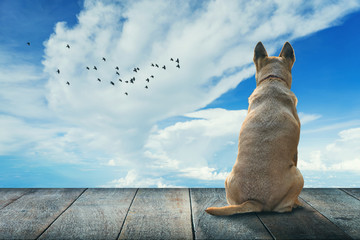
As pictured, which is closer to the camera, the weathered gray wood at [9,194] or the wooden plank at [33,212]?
the wooden plank at [33,212]

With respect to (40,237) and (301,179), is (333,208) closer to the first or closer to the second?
(301,179)

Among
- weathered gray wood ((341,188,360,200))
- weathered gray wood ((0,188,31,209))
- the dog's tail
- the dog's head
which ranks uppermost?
the dog's head

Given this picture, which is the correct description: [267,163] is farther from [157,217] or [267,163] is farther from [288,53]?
[288,53]

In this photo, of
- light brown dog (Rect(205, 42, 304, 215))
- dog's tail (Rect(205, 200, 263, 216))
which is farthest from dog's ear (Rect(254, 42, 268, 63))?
dog's tail (Rect(205, 200, 263, 216))

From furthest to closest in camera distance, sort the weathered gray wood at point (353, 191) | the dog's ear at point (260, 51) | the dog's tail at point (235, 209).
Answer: the weathered gray wood at point (353, 191) < the dog's ear at point (260, 51) < the dog's tail at point (235, 209)

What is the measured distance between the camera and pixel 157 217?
341 centimetres

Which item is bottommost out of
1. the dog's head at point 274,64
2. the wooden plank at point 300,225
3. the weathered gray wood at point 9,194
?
the wooden plank at point 300,225

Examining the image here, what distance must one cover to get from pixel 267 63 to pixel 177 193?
232 cm

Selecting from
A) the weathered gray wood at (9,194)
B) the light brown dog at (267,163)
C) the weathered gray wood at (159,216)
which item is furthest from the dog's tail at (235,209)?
the weathered gray wood at (9,194)

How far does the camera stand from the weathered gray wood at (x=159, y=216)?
2.95 metres

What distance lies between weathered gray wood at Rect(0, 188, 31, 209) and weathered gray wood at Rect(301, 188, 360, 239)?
164 inches

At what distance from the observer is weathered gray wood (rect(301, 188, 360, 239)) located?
3.26 meters

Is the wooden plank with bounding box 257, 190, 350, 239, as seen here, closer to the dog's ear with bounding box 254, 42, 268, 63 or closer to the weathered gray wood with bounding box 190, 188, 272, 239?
the weathered gray wood with bounding box 190, 188, 272, 239

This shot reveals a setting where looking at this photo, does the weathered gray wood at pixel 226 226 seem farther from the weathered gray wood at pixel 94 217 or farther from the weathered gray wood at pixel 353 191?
the weathered gray wood at pixel 353 191
